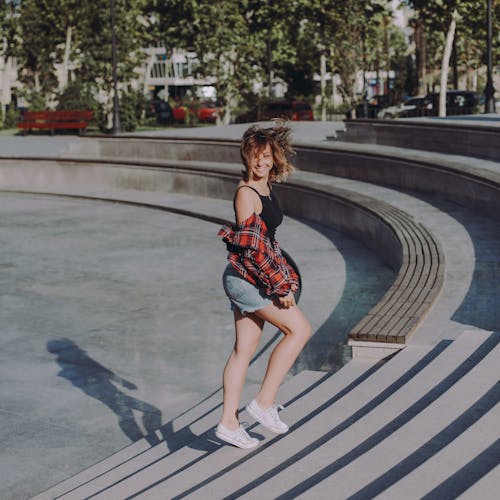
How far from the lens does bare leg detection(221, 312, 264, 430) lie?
17.5 feet

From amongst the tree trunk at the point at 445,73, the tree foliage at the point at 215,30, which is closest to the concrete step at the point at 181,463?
the tree trunk at the point at 445,73

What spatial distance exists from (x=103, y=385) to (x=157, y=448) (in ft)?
7.40

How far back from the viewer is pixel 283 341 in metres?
5.39

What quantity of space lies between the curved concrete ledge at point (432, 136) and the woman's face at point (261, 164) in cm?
1056

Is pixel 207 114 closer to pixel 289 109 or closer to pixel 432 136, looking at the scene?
pixel 289 109

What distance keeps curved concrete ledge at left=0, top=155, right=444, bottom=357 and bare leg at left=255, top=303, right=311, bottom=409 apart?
1.53 metres

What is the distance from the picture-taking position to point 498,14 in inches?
2015

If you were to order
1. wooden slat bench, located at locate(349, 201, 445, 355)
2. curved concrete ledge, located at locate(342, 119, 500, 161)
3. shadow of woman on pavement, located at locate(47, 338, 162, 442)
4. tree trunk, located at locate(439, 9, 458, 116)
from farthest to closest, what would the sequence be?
tree trunk, located at locate(439, 9, 458, 116) → curved concrete ledge, located at locate(342, 119, 500, 161) → shadow of woman on pavement, located at locate(47, 338, 162, 442) → wooden slat bench, located at locate(349, 201, 445, 355)

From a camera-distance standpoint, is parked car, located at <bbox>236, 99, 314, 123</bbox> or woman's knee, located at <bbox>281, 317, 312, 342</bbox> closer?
woman's knee, located at <bbox>281, 317, 312, 342</bbox>

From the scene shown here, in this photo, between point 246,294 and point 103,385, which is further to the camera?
point 103,385

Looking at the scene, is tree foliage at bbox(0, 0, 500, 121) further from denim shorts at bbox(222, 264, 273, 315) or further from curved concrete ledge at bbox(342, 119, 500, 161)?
denim shorts at bbox(222, 264, 273, 315)

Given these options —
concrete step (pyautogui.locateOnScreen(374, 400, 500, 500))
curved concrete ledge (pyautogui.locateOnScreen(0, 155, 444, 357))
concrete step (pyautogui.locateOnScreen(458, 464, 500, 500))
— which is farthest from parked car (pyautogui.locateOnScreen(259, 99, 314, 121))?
concrete step (pyautogui.locateOnScreen(458, 464, 500, 500))

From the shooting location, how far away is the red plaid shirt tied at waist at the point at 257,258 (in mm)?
5129

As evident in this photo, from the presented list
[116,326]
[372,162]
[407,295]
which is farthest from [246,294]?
[372,162]
